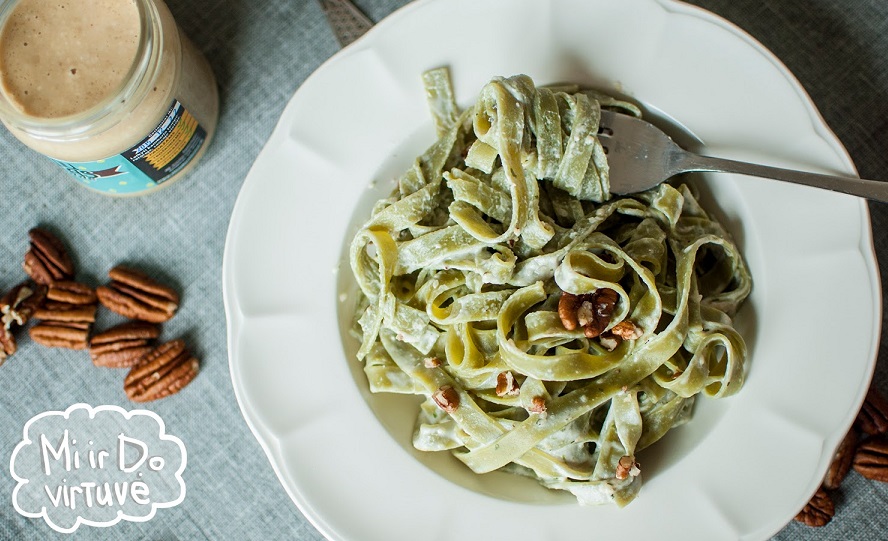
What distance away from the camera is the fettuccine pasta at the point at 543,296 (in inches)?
81.0

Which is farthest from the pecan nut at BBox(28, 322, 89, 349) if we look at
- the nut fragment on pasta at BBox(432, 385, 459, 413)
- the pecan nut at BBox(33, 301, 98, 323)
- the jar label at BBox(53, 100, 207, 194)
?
the nut fragment on pasta at BBox(432, 385, 459, 413)

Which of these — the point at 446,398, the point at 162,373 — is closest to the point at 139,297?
the point at 162,373

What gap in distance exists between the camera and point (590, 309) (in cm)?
207

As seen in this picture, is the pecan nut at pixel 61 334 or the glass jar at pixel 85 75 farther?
the pecan nut at pixel 61 334

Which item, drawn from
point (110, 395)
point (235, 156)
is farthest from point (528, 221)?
point (110, 395)

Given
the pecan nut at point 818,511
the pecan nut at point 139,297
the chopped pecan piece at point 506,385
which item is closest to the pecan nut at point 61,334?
the pecan nut at point 139,297

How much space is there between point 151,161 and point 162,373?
76 cm

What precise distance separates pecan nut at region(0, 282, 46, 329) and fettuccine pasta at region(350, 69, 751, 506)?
133 cm

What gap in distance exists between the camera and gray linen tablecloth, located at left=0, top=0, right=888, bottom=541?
2.55m

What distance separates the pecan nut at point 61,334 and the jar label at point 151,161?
20.4 inches

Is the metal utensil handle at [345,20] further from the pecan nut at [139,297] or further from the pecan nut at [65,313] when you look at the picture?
the pecan nut at [65,313]

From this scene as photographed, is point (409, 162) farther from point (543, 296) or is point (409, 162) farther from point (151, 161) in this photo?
point (151, 161)

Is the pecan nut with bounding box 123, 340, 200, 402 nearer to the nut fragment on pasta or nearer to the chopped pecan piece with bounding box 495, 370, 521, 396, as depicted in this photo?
the nut fragment on pasta
